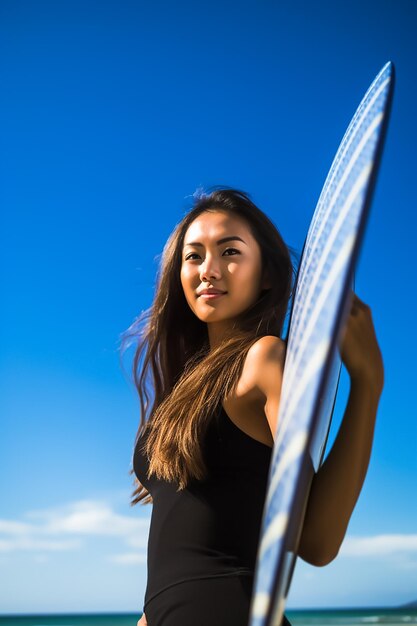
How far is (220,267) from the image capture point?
70.2 inches

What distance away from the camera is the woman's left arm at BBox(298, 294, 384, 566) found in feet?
3.51

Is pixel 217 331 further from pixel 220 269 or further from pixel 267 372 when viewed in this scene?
pixel 267 372

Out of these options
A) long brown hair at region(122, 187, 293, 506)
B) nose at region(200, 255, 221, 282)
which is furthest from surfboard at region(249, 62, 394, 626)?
nose at region(200, 255, 221, 282)

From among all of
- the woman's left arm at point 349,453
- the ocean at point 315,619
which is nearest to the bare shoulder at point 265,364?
the woman's left arm at point 349,453

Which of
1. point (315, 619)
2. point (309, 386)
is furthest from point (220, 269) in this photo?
point (315, 619)

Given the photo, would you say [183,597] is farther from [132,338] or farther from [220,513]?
[132,338]

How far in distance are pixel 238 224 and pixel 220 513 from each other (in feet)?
2.58

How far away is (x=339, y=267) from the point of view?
0.67 meters

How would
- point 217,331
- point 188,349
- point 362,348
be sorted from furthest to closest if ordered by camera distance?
1. point 188,349
2. point 217,331
3. point 362,348

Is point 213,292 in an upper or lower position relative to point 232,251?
lower

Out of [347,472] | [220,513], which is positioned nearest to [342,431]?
[347,472]

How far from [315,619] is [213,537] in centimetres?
3732

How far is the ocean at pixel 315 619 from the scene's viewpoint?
107ft

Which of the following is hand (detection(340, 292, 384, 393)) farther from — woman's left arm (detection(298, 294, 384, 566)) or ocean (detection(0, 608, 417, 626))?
ocean (detection(0, 608, 417, 626))
